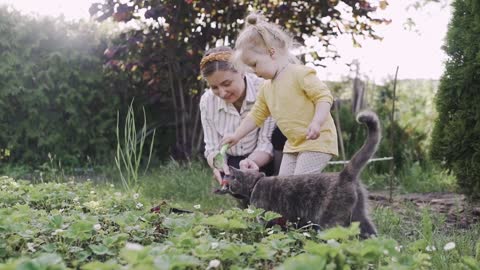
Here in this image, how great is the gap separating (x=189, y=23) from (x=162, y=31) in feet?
1.10

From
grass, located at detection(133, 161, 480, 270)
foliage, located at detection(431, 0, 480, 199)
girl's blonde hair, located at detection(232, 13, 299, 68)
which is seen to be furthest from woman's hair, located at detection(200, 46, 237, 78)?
foliage, located at detection(431, 0, 480, 199)

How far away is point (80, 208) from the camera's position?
3459mm

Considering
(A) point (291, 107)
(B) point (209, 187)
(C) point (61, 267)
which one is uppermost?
(A) point (291, 107)

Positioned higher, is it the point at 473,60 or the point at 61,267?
the point at 473,60

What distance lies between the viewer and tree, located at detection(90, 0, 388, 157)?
272 inches

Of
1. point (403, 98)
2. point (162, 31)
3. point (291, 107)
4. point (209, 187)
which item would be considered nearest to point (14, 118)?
point (162, 31)

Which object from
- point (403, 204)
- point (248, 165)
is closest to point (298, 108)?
point (248, 165)

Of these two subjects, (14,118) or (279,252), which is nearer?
(279,252)

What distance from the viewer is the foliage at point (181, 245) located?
1892mm

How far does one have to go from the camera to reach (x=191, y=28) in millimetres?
7227

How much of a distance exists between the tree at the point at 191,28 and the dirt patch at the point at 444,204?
2.18 metres

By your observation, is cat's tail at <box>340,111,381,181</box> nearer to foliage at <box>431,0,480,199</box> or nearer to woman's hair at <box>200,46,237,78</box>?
woman's hair at <box>200,46,237,78</box>

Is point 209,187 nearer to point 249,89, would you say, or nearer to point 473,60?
point 249,89

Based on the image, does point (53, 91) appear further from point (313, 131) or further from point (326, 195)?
point (326, 195)
